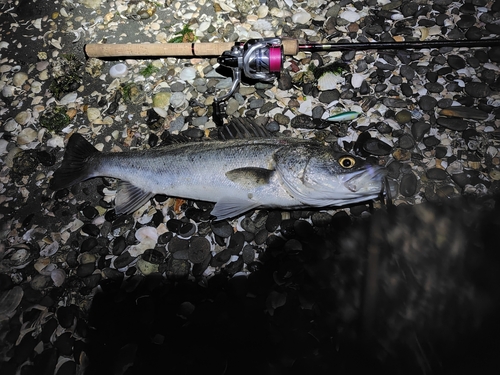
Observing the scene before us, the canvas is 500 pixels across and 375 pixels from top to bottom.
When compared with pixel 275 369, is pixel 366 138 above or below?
above

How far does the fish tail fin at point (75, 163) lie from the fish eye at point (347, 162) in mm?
2408

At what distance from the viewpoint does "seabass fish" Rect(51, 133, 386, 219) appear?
109 inches

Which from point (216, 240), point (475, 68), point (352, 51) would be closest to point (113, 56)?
point (216, 240)

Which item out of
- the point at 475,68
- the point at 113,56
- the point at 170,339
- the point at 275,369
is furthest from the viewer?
the point at 113,56

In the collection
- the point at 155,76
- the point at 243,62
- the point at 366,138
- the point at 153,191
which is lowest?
the point at 153,191

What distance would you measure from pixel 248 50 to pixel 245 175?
1.29 meters

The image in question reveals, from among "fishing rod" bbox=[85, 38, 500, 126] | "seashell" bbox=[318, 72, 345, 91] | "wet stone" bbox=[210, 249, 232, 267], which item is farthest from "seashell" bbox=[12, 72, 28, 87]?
"seashell" bbox=[318, 72, 345, 91]

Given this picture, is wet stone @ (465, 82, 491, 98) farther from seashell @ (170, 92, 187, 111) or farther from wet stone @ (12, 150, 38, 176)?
wet stone @ (12, 150, 38, 176)

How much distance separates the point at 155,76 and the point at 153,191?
4.83 feet

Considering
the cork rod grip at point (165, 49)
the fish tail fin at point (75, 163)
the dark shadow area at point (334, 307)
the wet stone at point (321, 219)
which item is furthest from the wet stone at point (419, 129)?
the fish tail fin at point (75, 163)

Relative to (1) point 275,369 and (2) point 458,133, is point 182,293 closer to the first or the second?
(1) point 275,369

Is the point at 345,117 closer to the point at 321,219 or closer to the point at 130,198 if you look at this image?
the point at 321,219

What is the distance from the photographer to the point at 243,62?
10.7 feet

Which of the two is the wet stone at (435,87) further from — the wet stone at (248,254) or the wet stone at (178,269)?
the wet stone at (178,269)
